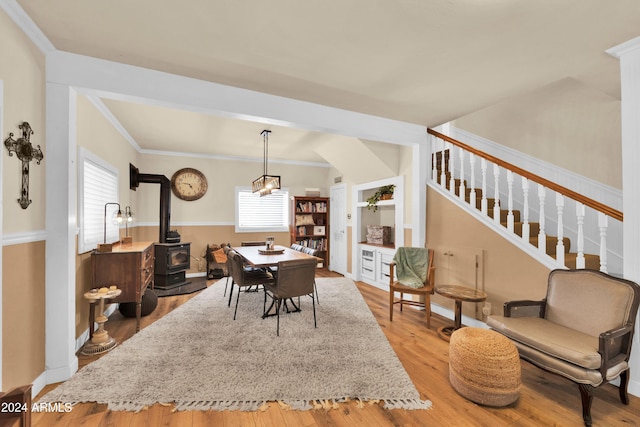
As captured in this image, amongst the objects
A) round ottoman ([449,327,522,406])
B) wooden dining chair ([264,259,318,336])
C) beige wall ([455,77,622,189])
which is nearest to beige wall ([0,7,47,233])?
wooden dining chair ([264,259,318,336])

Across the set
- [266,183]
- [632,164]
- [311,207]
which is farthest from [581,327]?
[311,207]

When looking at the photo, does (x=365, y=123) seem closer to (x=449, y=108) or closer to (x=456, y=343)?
(x=449, y=108)

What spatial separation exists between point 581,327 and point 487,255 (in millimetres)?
1116

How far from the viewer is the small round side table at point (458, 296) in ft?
9.48

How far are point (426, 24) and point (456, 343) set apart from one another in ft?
7.67

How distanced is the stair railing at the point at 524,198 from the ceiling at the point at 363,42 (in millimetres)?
778

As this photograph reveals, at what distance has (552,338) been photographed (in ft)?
6.65

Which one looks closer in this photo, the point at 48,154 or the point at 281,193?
the point at 48,154

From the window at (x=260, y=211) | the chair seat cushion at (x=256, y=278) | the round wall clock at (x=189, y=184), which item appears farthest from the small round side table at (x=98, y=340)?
the window at (x=260, y=211)

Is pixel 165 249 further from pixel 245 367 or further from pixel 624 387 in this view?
pixel 624 387

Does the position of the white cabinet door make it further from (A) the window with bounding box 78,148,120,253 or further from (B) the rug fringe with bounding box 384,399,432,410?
Answer: (A) the window with bounding box 78,148,120,253

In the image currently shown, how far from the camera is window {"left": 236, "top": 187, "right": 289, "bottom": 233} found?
6527 mm

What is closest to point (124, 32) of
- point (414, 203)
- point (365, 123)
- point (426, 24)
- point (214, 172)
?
point (426, 24)

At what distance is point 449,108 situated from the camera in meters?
3.44
